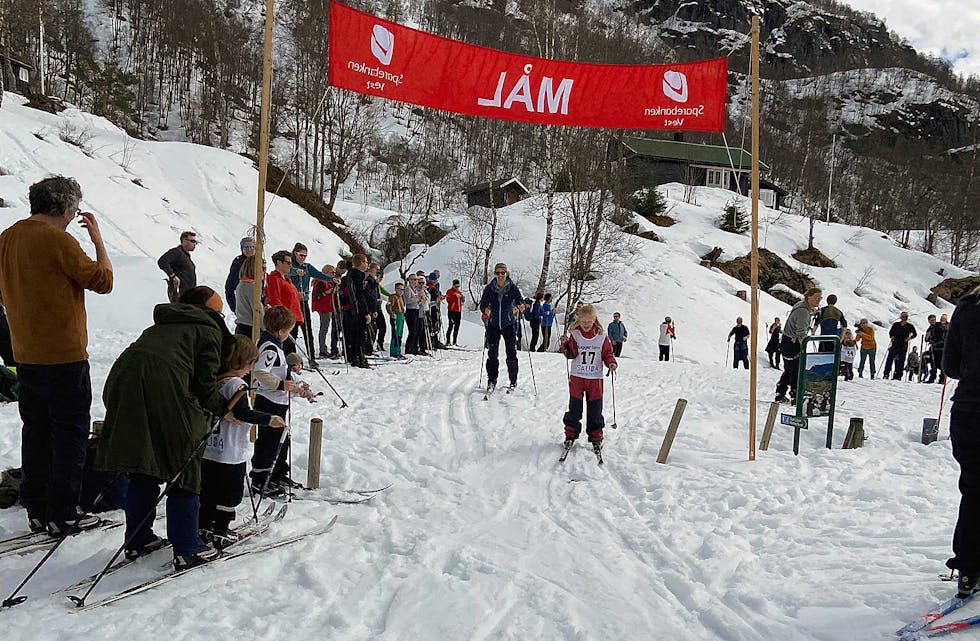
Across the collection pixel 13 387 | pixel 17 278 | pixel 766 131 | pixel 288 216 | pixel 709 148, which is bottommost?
pixel 13 387

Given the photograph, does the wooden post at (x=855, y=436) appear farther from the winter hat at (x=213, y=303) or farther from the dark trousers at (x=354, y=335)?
the dark trousers at (x=354, y=335)

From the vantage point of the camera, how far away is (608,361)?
6.89 m

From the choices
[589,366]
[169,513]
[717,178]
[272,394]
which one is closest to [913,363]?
[589,366]

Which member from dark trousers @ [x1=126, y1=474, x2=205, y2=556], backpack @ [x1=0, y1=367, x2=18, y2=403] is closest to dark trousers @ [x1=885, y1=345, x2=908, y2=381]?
dark trousers @ [x1=126, y1=474, x2=205, y2=556]

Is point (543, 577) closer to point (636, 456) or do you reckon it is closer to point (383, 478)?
point (383, 478)

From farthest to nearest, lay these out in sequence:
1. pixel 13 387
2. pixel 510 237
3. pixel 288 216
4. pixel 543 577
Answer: pixel 510 237, pixel 288 216, pixel 13 387, pixel 543 577

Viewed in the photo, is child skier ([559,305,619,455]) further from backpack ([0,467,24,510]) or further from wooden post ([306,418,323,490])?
backpack ([0,467,24,510])

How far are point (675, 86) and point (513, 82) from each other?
7.44ft

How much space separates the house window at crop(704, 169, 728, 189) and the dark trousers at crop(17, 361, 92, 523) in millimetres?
60140

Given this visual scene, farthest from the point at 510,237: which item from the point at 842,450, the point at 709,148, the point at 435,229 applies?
the point at 709,148

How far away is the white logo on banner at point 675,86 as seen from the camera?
8250 millimetres

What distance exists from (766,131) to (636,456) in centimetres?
9693

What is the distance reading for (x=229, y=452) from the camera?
13.4 feet

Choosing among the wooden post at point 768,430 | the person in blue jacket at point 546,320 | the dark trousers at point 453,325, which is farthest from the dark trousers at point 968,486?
the person in blue jacket at point 546,320
